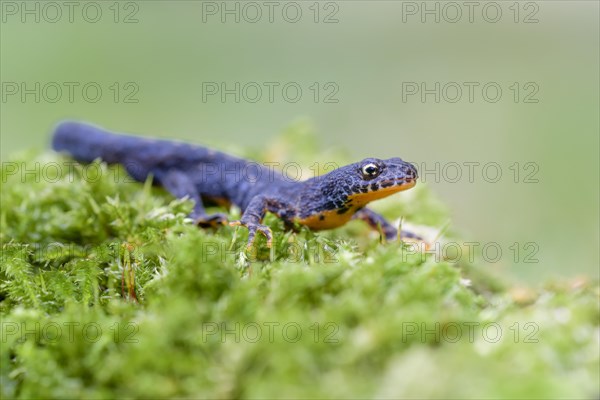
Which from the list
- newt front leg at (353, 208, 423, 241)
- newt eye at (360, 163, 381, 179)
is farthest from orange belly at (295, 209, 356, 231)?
newt eye at (360, 163, 381, 179)

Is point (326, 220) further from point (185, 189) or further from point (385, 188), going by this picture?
point (185, 189)

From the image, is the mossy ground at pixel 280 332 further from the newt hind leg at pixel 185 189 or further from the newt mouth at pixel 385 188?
the newt hind leg at pixel 185 189

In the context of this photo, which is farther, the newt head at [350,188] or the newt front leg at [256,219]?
the newt head at [350,188]

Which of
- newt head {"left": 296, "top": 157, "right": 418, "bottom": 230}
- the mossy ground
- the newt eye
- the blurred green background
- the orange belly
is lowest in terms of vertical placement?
the mossy ground

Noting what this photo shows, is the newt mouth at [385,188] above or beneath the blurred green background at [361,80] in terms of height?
beneath

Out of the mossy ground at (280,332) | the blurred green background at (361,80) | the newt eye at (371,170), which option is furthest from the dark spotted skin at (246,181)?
the blurred green background at (361,80)

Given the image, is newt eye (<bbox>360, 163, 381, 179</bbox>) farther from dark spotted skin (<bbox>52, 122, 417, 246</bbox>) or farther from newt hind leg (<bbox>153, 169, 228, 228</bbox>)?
newt hind leg (<bbox>153, 169, 228, 228</bbox>)

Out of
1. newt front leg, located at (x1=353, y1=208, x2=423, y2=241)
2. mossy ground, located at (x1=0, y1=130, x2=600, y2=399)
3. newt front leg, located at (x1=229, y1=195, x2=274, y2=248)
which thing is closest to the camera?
mossy ground, located at (x1=0, y1=130, x2=600, y2=399)

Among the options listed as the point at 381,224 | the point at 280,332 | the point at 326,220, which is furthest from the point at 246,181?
the point at 280,332
